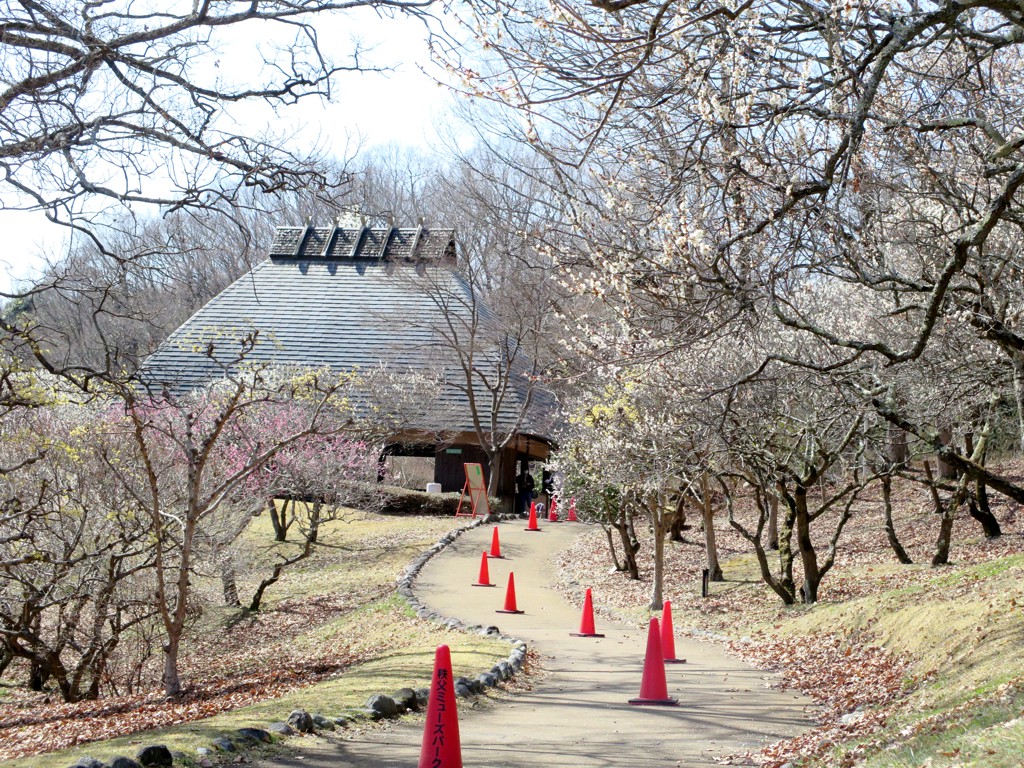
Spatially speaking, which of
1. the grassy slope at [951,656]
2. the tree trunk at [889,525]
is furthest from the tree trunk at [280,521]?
the grassy slope at [951,656]

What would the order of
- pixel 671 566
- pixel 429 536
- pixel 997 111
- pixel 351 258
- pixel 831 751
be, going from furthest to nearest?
pixel 351 258
pixel 429 536
pixel 671 566
pixel 997 111
pixel 831 751

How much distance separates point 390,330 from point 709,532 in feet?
66.1

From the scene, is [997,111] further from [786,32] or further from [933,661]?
[933,661]

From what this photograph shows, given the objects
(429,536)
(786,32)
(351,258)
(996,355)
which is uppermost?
(351,258)

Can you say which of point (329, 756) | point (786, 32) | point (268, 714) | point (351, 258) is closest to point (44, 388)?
point (268, 714)

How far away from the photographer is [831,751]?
22.6ft

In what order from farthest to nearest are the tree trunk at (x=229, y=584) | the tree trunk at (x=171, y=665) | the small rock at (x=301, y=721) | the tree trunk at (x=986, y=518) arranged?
the tree trunk at (x=986, y=518) → the tree trunk at (x=229, y=584) → the tree trunk at (x=171, y=665) → the small rock at (x=301, y=721)

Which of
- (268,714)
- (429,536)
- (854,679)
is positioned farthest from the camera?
(429,536)

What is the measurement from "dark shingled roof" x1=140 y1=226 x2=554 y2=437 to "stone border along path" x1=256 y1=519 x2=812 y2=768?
1967cm

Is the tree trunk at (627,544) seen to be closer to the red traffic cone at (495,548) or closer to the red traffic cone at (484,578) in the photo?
the red traffic cone at (484,578)

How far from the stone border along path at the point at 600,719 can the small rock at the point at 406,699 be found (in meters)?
0.36

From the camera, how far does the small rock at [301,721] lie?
793 centimetres

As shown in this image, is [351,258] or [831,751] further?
[351,258]

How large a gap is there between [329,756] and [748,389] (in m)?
9.05
